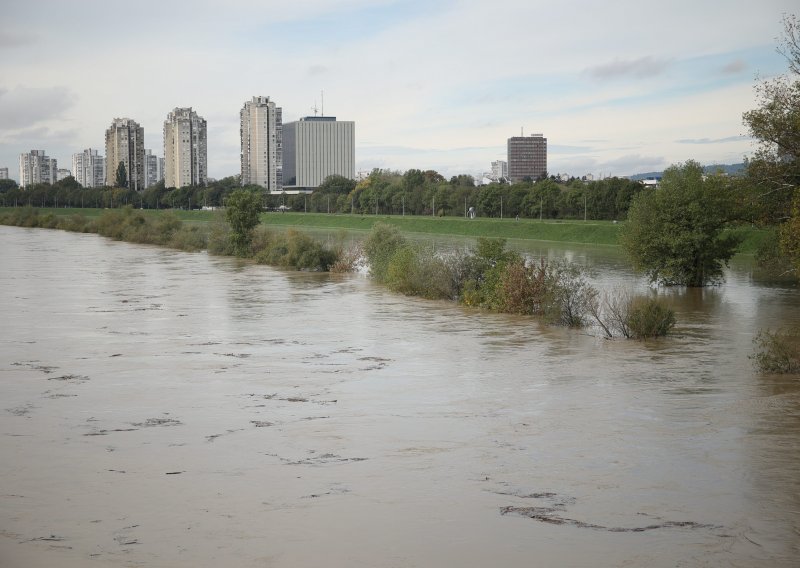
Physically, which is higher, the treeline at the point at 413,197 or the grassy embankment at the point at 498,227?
the treeline at the point at 413,197

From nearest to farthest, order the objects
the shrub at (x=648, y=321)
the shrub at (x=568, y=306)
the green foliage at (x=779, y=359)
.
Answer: the green foliage at (x=779, y=359)
the shrub at (x=648, y=321)
the shrub at (x=568, y=306)

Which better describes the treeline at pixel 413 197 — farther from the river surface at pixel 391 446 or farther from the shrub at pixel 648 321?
the shrub at pixel 648 321

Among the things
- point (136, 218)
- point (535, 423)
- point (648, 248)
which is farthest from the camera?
point (136, 218)

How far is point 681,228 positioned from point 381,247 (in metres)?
12.1

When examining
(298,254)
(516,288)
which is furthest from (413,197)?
(516,288)

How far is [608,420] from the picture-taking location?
45.0 feet

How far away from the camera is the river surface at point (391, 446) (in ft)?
29.1

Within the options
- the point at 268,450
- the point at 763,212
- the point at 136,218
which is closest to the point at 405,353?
the point at 268,450

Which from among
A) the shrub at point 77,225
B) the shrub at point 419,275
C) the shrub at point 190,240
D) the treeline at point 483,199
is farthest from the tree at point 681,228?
the shrub at point 77,225

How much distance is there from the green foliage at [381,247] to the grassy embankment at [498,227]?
959cm

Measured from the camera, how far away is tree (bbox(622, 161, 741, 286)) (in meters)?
33.1

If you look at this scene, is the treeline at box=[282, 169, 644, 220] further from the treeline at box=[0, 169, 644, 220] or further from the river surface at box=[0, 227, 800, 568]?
the river surface at box=[0, 227, 800, 568]

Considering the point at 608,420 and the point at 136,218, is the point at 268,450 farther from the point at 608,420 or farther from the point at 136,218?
the point at 136,218

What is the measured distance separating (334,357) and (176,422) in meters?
6.17
